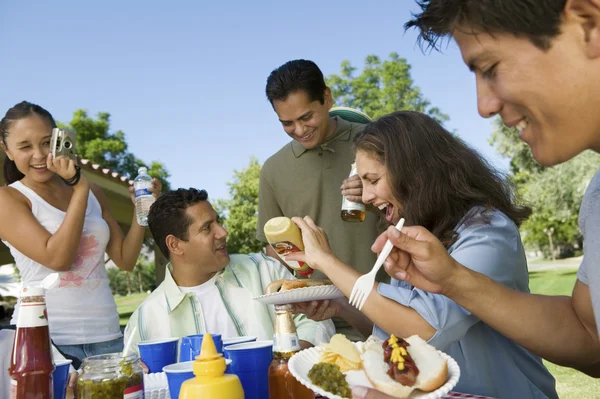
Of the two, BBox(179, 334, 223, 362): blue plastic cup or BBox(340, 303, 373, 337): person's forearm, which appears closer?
BBox(179, 334, 223, 362): blue plastic cup

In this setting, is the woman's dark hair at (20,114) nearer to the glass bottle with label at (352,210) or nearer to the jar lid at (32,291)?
the glass bottle with label at (352,210)

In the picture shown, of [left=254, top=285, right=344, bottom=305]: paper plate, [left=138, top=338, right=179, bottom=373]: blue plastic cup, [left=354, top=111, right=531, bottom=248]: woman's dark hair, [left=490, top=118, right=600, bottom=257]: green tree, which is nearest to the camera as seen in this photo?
[left=138, top=338, right=179, bottom=373]: blue plastic cup

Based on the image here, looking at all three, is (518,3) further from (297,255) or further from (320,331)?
(320,331)

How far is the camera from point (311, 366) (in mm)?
1602

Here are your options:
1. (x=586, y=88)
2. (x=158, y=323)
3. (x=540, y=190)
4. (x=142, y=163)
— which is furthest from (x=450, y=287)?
(x=142, y=163)

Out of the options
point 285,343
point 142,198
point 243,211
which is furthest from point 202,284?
point 243,211

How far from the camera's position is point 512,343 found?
2.21 metres

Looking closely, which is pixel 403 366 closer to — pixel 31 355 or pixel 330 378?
pixel 330 378

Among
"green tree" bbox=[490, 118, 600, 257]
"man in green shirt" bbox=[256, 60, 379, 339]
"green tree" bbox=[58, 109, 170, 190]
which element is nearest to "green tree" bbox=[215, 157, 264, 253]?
"green tree" bbox=[58, 109, 170, 190]

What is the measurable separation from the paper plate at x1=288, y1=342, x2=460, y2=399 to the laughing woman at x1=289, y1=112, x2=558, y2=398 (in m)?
0.45

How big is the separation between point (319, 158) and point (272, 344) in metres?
2.54

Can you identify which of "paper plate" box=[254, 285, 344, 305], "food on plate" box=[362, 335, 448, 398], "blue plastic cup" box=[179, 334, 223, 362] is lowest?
"food on plate" box=[362, 335, 448, 398]

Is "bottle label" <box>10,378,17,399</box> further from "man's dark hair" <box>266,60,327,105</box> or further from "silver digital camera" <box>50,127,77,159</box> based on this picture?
"man's dark hair" <box>266,60,327,105</box>

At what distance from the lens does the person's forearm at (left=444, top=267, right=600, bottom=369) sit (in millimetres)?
1909
